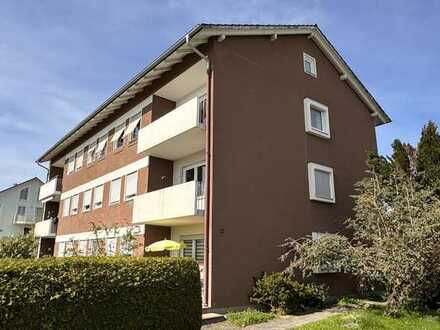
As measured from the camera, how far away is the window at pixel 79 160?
30.7 meters

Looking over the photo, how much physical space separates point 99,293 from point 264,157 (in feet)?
34.5

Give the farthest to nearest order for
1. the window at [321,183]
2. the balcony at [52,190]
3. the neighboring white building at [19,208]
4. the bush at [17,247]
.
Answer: the neighboring white building at [19,208], the balcony at [52,190], the bush at [17,247], the window at [321,183]

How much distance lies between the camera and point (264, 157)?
17.2 meters

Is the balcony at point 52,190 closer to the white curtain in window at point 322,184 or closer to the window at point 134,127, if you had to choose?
the window at point 134,127

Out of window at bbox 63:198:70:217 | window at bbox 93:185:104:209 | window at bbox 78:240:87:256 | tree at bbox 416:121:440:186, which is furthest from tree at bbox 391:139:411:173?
window at bbox 63:198:70:217

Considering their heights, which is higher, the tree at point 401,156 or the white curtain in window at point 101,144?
the white curtain in window at point 101,144

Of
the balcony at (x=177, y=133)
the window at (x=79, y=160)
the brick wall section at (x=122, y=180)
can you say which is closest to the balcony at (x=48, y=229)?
the brick wall section at (x=122, y=180)

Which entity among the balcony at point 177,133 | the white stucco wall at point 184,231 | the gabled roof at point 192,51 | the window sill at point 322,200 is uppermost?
the gabled roof at point 192,51

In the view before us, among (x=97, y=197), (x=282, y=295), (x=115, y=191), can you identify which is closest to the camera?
(x=282, y=295)

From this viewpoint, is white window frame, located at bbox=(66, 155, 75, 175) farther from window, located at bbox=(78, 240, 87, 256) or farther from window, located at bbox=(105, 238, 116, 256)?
window, located at bbox=(105, 238, 116, 256)

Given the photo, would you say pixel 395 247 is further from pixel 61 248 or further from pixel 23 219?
pixel 23 219

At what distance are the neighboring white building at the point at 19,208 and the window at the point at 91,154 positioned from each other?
121ft

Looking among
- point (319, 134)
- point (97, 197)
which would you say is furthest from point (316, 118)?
point (97, 197)

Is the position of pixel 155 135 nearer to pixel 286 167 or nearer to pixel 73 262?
pixel 286 167
